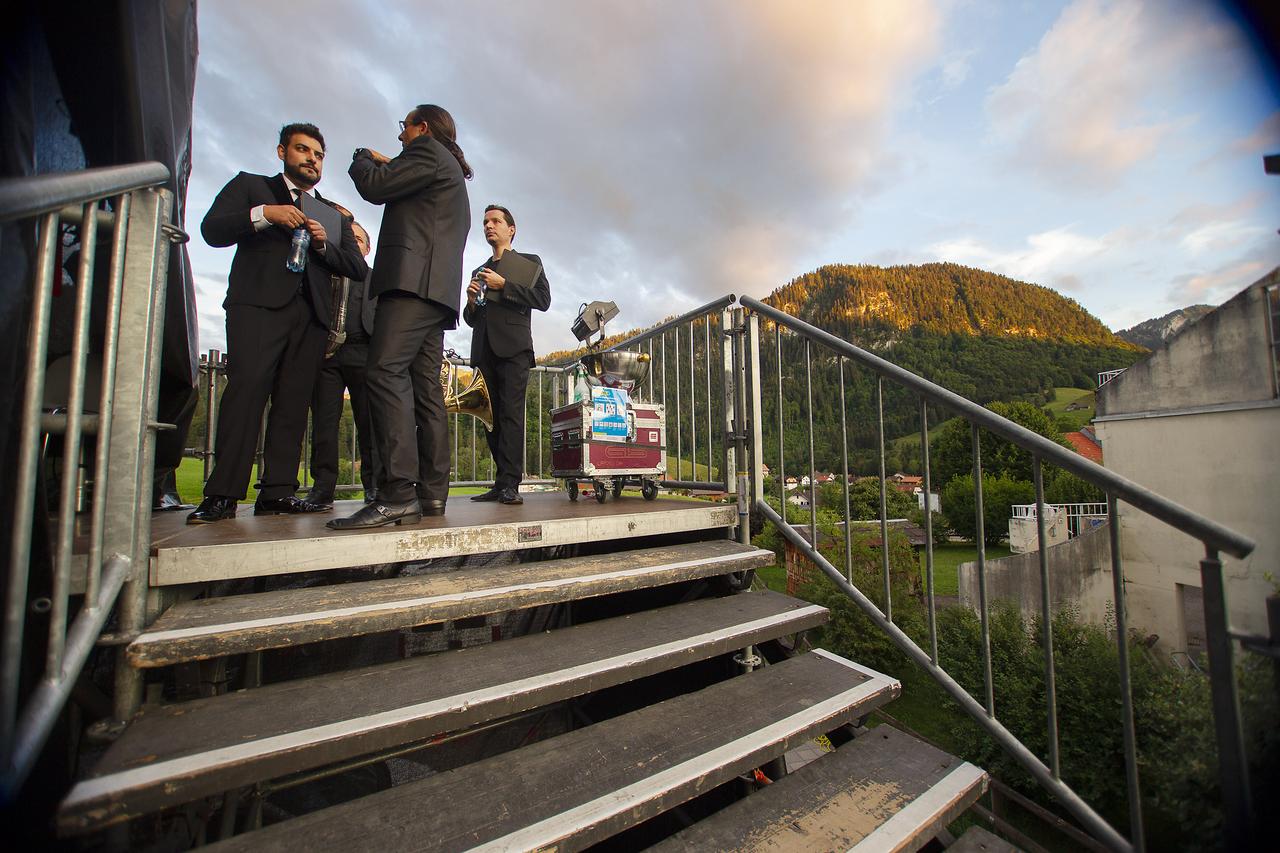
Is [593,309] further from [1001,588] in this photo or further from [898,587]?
[1001,588]

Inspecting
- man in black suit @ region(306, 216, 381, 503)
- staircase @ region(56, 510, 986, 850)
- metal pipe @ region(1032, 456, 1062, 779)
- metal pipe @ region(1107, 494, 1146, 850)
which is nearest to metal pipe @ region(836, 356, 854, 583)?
staircase @ region(56, 510, 986, 850)

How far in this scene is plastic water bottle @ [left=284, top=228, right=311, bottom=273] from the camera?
2.20 meters

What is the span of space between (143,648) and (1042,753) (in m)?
22.1

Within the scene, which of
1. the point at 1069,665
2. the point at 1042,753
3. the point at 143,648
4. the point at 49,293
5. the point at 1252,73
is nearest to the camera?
the point at 49,293

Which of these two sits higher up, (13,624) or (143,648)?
(13,624)

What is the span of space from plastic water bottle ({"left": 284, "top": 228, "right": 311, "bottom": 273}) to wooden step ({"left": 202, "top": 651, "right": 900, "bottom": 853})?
6.77ft

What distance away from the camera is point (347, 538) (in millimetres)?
1630

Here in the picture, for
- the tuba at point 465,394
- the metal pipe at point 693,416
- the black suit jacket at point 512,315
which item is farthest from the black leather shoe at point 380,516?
the tuba at point 465,394

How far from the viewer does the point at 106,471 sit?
116cm

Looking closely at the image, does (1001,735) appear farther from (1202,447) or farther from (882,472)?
(1202,447)

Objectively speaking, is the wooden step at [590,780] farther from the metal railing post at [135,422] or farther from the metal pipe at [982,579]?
the metal railing post at [135,422]

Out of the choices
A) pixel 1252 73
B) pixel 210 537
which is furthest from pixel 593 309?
pixel 1252 73

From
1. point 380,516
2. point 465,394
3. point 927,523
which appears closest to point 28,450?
point 380,516

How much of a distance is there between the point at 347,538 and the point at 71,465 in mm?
752
